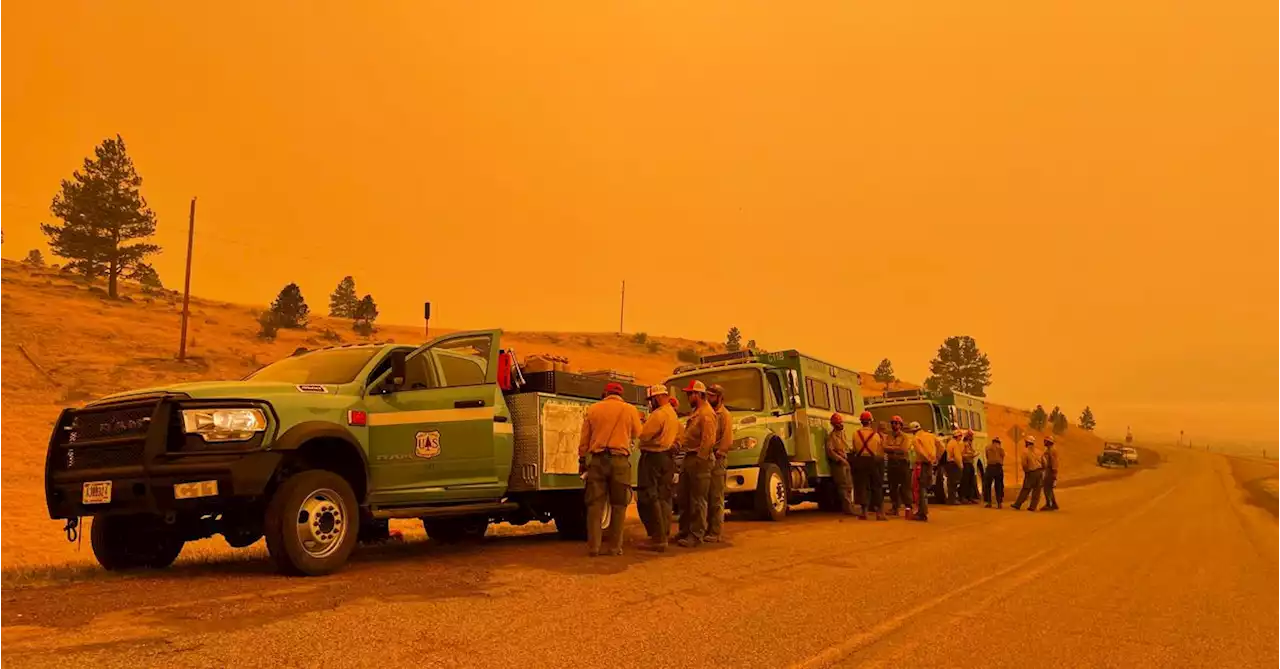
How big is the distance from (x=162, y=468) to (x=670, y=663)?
4.30m

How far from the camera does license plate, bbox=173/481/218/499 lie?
6.46 m

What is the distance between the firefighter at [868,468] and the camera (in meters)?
15.3

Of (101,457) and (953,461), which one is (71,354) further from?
(953,461)

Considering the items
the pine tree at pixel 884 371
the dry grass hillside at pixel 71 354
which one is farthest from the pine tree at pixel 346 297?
the pine tree at pixel 884 371

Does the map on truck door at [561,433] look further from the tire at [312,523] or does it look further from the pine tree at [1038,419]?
the pine tree at [1038,419]

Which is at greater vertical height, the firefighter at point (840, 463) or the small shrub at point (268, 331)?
the small shrub at point (268, 331)

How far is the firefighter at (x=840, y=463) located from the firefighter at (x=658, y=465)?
20.4ft

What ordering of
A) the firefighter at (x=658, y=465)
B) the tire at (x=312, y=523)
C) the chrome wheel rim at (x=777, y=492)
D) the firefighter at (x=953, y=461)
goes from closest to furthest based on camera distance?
the tire at (x=312, y=523), the firefighter at (x=658, y=465), the chrome wheel rim at (x=777, y=492), the firefighter at (x=953, y=461)

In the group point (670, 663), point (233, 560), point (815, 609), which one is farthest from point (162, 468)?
point (815, 609)

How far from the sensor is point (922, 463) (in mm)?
15656

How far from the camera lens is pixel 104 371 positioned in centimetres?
2678

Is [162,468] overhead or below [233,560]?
overhead

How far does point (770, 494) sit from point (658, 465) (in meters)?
4.71

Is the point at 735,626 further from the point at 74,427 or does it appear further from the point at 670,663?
the point at 74,427
